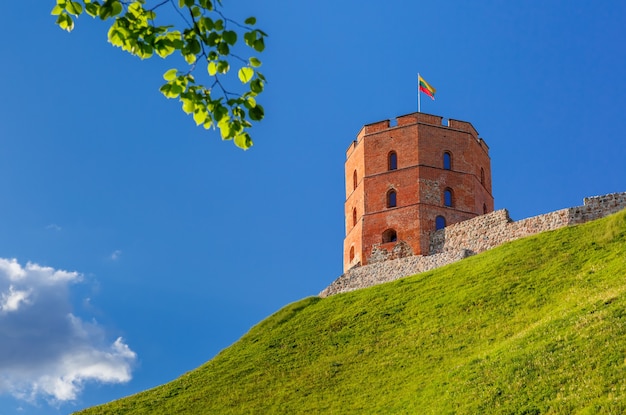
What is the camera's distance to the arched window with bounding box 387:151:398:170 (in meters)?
53.3

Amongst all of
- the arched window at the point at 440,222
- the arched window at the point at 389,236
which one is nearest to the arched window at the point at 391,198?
Result: the arched window at the point at 389,236

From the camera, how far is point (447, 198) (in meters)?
52.6

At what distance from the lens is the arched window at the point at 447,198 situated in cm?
5238

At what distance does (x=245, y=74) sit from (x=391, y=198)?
1696 inches

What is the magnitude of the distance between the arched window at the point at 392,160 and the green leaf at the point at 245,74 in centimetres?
4326

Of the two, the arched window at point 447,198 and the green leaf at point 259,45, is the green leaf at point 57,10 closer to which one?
the green leaf at point 259,45

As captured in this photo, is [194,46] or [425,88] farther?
[425,88]

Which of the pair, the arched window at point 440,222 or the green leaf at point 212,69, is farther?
the arched window at point 440,222

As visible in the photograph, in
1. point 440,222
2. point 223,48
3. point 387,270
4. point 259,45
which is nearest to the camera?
point 259,45

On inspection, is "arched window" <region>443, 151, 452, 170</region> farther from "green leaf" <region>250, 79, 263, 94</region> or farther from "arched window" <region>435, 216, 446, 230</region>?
"green leaf" <region>250, 79, 263, 94</region>

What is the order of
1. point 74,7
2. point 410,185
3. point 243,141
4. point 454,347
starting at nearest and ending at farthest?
point 243,141 < point 74,7 < point 454,347 < point 410,185

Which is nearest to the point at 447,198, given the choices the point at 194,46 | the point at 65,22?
the point at 194,46

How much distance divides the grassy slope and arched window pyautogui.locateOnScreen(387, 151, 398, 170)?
453 inches

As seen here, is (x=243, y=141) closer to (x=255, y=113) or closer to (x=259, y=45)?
(x=255, y=113)
